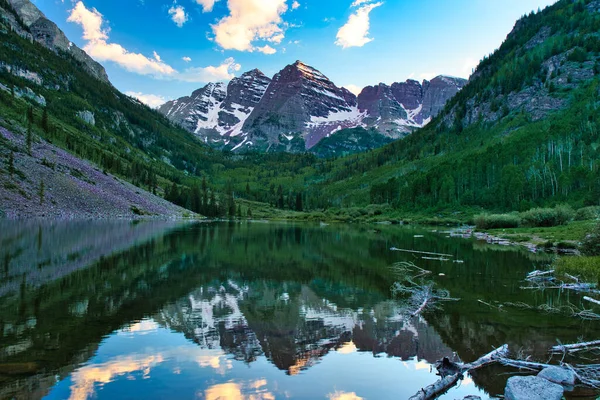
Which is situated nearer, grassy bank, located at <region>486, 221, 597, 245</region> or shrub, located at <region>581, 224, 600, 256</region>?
shrub, located at <region>581, 224, 600, 256</region>

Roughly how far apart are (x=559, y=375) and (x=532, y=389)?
2103mm

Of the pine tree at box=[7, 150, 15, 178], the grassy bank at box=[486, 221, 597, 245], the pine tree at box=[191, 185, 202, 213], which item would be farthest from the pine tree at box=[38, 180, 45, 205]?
the grassy bank at box=[486, 221, 597, 245]

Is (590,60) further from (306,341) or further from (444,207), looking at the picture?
(306,341)

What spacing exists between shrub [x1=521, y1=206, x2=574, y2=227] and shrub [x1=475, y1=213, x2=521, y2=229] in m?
3.13

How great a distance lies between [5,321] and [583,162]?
142585 millimetres

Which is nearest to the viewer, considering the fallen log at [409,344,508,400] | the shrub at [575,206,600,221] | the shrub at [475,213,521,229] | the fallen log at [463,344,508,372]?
the fallen log at [409,344,508,400]

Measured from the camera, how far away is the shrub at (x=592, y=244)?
3584cm

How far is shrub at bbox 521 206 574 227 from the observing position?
72.2 meters

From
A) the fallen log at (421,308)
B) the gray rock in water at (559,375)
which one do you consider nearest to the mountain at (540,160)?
the fallen log at (421,308)

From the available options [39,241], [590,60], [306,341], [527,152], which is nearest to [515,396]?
[306,341]

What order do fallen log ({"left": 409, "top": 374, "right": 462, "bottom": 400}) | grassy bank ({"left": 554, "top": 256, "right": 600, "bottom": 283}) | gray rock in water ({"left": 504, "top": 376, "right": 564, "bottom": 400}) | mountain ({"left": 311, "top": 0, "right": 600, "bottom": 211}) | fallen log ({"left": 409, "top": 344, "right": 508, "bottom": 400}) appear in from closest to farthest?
gray rock in water ({"left": 504, "top": 376, "right": 564, "bottom": 400}) < fallen log ({"left": 409, "top": 374, "right": 462, "bottom": 400}) < fallen log ({"left": 409, "top": 344, "right": 508, "bottom": 400}) < grassy bank ({"left": 554, "top": 256, "right": 600, "bottom": 283}) < mountain ({"left": 311, "top": 0, "right": 600, "bottom": 211})

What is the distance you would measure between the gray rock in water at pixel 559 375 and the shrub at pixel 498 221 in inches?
3143

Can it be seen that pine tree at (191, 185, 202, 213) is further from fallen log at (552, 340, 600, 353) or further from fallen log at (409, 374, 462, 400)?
fallen log at (409, 374, 462, 400)

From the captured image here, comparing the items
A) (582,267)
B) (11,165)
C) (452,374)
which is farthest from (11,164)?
(582,267)
